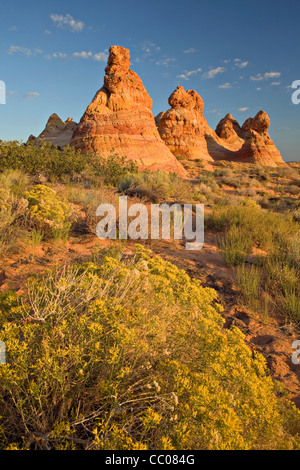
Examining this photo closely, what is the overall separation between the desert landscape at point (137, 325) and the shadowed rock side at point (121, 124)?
398 inches

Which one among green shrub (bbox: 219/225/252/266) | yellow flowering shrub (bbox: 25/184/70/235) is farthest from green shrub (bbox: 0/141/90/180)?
green shrub (bbox: 219/225/252/266)

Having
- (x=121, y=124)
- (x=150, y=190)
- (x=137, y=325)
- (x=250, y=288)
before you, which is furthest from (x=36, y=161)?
(x=121, y=124)

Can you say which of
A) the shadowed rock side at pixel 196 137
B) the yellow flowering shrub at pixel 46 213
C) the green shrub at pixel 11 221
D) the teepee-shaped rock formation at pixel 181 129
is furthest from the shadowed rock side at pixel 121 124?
the green shrub at pixel 11 221

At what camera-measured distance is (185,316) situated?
2.25 metres

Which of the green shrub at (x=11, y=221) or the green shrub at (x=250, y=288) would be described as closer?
the green shrub at (x=250, y=288)

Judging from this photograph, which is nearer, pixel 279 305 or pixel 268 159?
pixel 279 305

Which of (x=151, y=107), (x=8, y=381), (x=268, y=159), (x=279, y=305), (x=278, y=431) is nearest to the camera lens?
(x=8, y=381)

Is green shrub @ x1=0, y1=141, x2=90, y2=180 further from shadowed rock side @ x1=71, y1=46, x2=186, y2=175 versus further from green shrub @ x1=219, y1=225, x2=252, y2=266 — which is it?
shadowed rock side @ x1=71, y1=46, x2=186, y2=175

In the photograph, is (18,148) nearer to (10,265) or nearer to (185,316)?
(10,265)

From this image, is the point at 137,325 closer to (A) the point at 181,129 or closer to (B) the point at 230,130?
(A) the point at 181,129

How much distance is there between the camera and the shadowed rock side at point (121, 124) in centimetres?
2048

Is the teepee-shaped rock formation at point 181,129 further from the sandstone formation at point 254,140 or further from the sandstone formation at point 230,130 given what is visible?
the sandstone formation at point 230,130

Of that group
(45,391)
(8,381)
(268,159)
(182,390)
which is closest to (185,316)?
(182,390)
